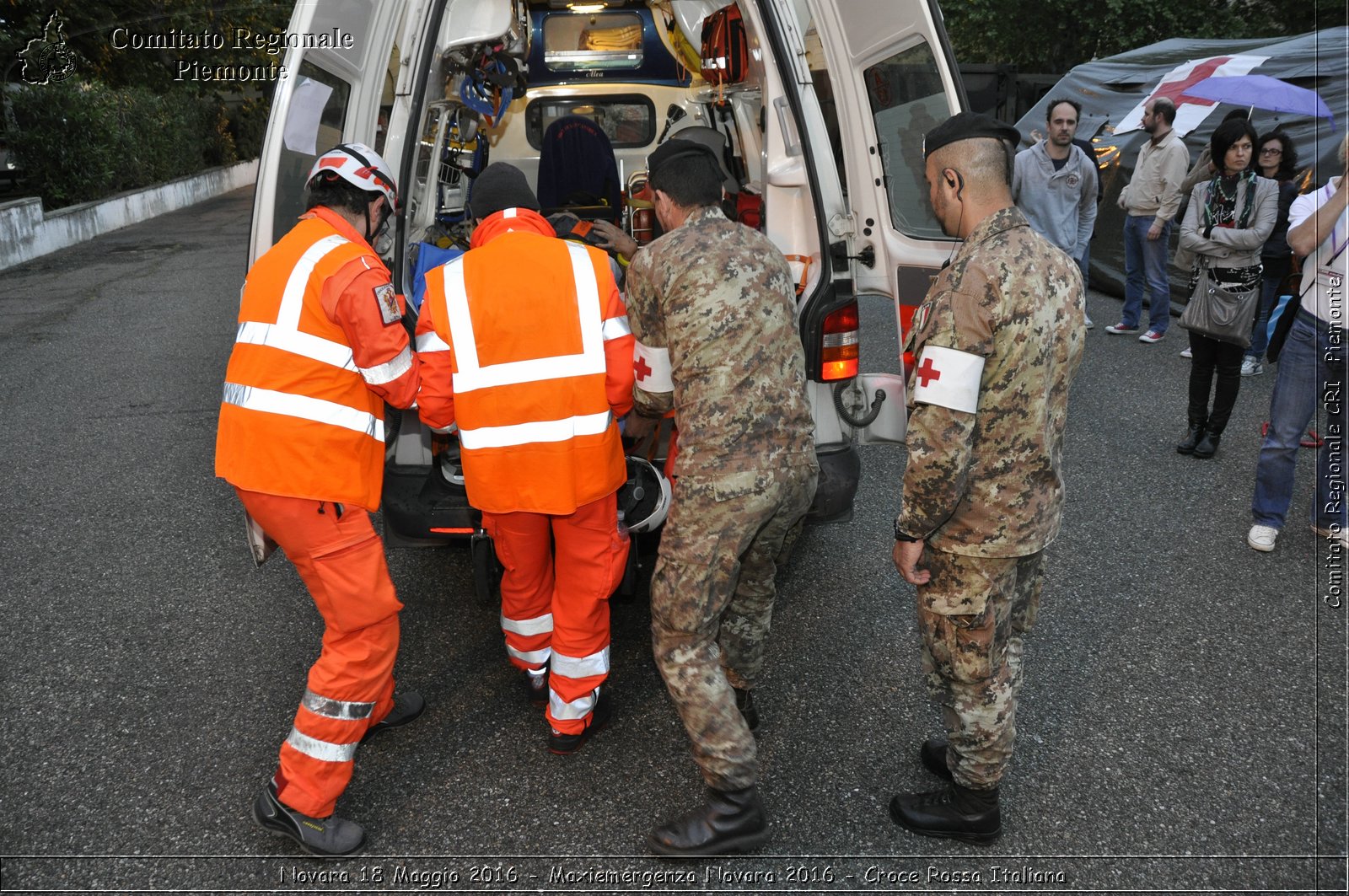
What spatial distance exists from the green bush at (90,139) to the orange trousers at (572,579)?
1433 cm

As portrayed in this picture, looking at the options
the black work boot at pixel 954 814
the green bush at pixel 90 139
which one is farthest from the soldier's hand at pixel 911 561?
the green bush at pixel 90 139

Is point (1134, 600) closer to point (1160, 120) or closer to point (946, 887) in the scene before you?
point (946, 887)

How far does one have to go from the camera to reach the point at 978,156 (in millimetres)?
2215

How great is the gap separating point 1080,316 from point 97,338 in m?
8.08

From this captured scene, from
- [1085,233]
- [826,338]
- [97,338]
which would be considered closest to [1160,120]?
[1085,233]

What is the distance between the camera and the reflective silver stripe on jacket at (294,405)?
236 cm

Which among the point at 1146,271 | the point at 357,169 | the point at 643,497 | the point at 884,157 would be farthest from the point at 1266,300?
the point at 357,169

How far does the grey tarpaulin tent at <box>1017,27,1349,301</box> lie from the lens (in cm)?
756

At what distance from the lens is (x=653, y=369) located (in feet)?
8.30

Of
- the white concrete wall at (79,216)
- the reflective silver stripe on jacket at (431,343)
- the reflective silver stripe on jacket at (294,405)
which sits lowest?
the white concrete wall at (79,216)

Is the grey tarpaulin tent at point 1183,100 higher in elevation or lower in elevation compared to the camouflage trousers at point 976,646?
higher

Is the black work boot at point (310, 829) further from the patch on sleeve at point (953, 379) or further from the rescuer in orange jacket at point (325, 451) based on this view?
the patch on sleeve at point (953, 379)

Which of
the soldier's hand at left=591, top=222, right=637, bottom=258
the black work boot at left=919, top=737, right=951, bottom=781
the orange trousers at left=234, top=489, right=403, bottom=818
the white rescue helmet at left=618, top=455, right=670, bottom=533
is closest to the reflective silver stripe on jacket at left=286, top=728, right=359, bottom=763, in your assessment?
the orange trousers at left=234, top=489, right=403, bottom=818

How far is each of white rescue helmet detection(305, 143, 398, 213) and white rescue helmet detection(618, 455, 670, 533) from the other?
3.58 ft
